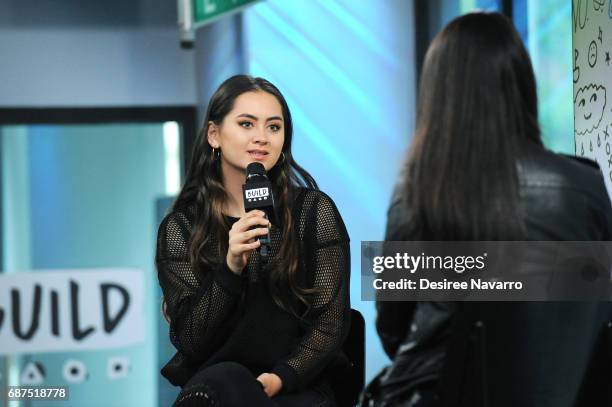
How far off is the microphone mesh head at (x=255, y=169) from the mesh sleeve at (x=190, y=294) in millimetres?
180

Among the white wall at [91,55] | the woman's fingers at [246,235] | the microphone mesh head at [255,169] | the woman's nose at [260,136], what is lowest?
the woman's fingers at [246,235]

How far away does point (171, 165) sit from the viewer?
4.58 m

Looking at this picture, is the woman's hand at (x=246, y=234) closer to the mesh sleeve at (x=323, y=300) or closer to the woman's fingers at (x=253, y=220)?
the woman's fingers at (x=253, y=220)

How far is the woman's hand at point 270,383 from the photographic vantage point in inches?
73.5

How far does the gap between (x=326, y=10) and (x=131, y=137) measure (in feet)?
4.64

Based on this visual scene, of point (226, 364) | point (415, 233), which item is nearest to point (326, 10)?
point (226, 364)

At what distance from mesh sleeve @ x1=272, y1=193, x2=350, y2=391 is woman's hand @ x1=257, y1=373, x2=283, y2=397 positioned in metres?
0.01

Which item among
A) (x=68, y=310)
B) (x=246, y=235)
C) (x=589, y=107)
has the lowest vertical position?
(x=68, y=310)

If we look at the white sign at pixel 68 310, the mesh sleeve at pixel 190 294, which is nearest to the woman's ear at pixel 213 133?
the mesh sleeve at pixel 190 294

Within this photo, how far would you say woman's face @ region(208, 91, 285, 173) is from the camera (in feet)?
6.50

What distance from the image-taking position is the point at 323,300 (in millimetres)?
1935

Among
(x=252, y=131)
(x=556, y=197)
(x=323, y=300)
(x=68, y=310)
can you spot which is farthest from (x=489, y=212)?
(x=68, y=310)

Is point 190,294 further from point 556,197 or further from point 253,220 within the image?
point 556,197

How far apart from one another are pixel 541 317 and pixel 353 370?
617 millimetres
